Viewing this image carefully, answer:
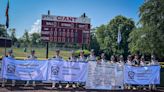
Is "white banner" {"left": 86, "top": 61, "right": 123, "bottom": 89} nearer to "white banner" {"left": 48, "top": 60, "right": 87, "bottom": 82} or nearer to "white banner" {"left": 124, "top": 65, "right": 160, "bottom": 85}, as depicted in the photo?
"white banner" {"left": 48, "top": 60, "right": 87, "bottom": 82}

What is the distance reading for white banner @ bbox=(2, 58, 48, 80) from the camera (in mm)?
16594

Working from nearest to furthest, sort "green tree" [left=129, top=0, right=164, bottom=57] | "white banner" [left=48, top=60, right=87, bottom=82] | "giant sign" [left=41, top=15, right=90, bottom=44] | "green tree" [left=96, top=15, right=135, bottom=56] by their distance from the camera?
"white banner" [left=48, top=60, right=87, bottom=82]
"giant sign" [left=41, top=15, right=90, bottom=44]
"green tree" [left=129, top=0, right=164, bottom=57]
"green tree" [left=96, top=15, right=135, bottom=56]

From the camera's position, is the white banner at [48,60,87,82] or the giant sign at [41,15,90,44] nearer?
the white banner at [48,60,87,82]

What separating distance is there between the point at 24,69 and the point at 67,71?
2336 millimetres

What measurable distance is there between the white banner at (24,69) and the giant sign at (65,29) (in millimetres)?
7940

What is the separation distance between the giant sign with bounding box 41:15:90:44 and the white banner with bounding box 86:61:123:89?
825 cm

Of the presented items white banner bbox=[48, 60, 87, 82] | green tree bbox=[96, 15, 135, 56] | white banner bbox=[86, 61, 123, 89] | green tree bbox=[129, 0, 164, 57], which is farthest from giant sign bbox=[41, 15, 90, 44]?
green tree bbox=[96, 15, 135, 56]

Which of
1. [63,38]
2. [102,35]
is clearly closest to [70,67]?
[63,38]

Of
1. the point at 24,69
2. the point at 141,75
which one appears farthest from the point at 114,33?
the point at 24,69

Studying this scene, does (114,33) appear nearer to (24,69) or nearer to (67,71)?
(67,71)

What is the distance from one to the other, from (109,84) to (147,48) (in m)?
16.4

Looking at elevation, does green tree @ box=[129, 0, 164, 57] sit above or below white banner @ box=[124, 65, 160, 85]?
above

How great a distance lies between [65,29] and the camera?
→ 25641 millimetres

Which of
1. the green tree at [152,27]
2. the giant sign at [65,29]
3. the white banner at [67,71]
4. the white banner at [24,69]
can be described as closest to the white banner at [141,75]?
the white banner at [67,71]
